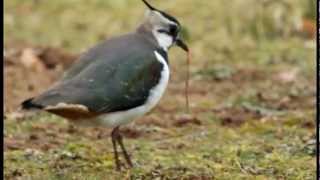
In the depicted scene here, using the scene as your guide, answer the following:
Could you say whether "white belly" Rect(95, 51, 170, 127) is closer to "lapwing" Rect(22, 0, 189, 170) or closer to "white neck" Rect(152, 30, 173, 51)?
"lapwing" Rect(22, 0, 189, 170)

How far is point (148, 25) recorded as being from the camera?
638cm

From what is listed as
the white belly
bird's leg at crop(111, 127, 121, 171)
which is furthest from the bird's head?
bird's leg at crop(111, 127, 121, 171)

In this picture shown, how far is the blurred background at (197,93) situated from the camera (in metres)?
6.43

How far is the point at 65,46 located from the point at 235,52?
5.63 ft

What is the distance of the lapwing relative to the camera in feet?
18.7

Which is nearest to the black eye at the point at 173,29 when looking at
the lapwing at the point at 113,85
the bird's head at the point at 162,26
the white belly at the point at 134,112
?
the bird's head at the point at 162,26

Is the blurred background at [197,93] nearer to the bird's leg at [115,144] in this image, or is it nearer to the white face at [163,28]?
the bird's leg at [115,144]

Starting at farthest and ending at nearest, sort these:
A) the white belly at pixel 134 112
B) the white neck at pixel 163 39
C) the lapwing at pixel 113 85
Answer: the white neck at pixel 163 39 < the white belly at pixel 134 112 < the lapwing at pixel 113 85

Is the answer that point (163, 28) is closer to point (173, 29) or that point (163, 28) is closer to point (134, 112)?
point (173, 29)

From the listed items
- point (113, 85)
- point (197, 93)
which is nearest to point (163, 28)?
point (113, 85)

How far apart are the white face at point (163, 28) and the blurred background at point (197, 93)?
0.69 meters

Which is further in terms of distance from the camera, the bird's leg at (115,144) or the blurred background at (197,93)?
the blurred background at (197,93)

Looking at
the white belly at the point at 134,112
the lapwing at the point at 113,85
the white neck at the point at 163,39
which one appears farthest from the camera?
the white neck at the point at 163,39

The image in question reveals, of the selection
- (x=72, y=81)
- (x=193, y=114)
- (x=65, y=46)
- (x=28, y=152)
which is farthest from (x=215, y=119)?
(x=65, y=46)
